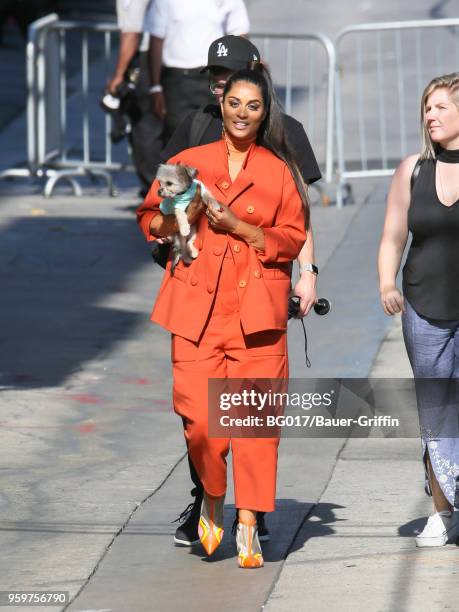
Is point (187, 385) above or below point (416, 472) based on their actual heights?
above

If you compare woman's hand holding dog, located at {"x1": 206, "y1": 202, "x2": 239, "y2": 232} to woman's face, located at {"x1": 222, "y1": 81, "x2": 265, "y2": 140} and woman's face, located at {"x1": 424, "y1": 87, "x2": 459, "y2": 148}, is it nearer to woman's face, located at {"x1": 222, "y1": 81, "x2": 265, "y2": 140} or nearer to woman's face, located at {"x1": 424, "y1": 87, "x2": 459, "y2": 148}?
woman's face, located at {"x1": 222, "y1": 81, "x2": 265, "y2": 140}

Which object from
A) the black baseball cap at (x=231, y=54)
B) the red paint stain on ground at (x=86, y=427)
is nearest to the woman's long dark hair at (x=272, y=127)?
the black baseball cap at (x=231, y=54)

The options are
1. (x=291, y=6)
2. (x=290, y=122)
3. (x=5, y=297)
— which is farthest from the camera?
(x=291, y=6)

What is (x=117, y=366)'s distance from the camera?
8.94 m

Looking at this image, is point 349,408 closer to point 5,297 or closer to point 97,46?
point 5,297

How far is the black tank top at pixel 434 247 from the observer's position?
226 inches

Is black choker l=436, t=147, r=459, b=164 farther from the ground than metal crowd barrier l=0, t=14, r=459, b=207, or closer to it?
farther from the ground

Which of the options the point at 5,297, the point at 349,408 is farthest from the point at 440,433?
the point at 5,297

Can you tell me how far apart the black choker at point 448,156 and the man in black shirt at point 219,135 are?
1.46 ft

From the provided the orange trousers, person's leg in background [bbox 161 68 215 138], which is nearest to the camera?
person's leg in background [bbox 161 68 215 138]

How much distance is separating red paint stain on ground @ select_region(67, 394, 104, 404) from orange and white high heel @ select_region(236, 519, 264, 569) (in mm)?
2672

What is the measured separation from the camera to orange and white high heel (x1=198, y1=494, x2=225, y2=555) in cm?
568

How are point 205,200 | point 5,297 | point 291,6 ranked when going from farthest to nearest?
point 291,6 → point 5,297 → point 205,200

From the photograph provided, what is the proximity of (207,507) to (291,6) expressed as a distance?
2350cm
